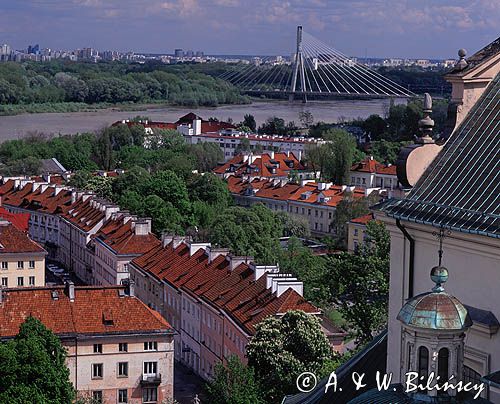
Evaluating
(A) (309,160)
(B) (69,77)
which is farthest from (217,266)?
(B) (69,77)

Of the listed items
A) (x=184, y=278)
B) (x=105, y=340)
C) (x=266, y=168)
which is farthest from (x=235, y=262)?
(x=266, y=168)

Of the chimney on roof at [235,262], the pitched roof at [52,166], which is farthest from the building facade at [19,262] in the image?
the pitched roof at [52,166]

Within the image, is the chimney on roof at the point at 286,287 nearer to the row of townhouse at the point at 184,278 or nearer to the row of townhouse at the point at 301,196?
the row of townhouse at the point at 184,278

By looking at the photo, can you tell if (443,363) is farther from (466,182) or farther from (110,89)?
(110,89)

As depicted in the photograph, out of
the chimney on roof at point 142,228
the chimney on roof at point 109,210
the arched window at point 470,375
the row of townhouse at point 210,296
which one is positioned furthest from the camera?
the chimney on roof at point 109,210

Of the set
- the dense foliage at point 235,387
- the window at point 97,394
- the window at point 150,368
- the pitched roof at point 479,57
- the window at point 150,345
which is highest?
the pitched roof at point 479,57

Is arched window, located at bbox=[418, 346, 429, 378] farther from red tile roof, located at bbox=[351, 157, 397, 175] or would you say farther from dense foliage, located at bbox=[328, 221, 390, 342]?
red tile roof, located at bbox=[351, 157, 397, 175]

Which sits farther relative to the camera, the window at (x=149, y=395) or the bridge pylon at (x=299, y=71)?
the bridge pylon at (x=299, y=71)

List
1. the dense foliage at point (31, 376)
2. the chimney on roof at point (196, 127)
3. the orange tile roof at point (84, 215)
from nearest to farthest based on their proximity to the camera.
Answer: the dense foliage at point (31, 376) < the orange tile roof at point (84, 215) < the chimney on roof at point (196, 127)
